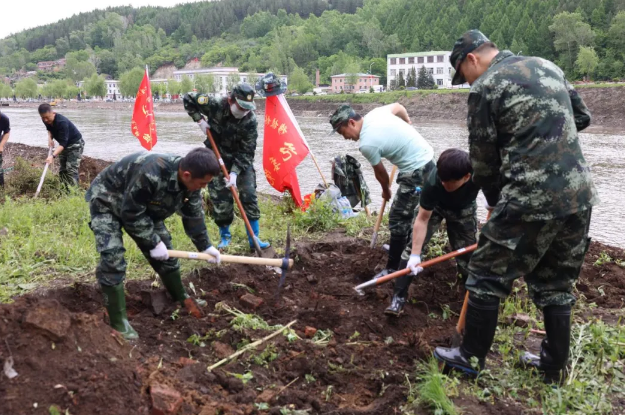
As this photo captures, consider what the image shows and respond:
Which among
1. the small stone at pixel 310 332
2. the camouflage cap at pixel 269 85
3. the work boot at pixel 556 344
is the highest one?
the camouflage cap at pixel 269 85

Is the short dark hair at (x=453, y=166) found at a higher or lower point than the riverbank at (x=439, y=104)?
higher

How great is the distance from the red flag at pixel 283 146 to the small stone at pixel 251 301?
3.51 metres

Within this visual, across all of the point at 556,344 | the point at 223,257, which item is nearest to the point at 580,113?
Answer: the point at 556,344

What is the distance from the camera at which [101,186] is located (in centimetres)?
368

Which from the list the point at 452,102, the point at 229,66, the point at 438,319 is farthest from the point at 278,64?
the point at 438,319

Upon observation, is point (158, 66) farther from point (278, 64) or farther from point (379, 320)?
point (379, 320)

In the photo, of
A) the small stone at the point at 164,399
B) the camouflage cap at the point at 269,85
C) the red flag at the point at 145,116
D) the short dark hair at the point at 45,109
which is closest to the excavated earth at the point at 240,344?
the small stone at the point at 164,399

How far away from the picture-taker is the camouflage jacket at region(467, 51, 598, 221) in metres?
2.67

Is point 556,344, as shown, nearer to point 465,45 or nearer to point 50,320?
point 465,45

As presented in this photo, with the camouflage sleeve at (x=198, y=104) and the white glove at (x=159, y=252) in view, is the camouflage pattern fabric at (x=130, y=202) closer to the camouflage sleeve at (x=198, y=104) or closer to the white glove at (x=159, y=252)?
the white glove at (x=159, y=252)

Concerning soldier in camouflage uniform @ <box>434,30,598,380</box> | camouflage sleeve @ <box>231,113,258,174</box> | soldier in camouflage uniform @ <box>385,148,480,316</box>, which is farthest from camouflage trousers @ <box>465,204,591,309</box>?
camouflage sleeve @ <box>231,113,258,174</box>

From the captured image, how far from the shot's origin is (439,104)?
144 feet

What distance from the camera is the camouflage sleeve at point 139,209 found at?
11.3 ft

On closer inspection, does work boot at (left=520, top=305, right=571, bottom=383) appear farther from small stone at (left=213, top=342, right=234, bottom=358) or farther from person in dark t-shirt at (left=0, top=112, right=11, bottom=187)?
person in dark t-shirt at (left=0, top=112, right=11, bottom=187)
